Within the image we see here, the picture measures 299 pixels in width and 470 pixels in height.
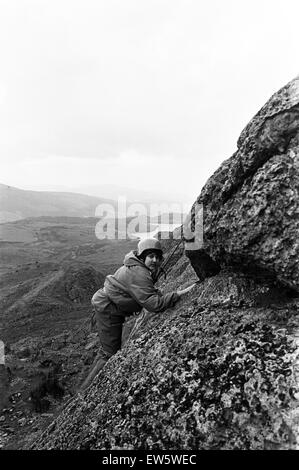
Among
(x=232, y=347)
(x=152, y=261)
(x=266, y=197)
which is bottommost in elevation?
(x=232, y=347)

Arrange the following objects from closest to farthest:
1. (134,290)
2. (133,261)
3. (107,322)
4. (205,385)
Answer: (205,385) < (134,290) < (133,261) < (107,322)

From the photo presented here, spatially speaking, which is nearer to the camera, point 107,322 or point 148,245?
point 148,245

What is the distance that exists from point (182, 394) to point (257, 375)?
1195 millimetres

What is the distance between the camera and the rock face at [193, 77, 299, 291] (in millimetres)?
6098

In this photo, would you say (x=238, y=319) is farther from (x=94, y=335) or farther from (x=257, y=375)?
(x=94, y=335)

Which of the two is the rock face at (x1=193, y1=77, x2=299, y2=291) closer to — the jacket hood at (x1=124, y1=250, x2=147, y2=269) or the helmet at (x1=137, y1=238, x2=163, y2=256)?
the helmet at (x1=137, y1=238, x2=163, y2=256)

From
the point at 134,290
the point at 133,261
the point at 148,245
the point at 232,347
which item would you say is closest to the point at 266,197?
the point at 232,347

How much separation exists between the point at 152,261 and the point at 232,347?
281cm

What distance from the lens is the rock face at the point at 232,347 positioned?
5.28 m

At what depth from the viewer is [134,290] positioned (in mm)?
7941

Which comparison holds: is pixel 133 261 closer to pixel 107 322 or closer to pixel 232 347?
pixel 107 322

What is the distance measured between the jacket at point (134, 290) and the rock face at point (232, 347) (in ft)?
1.68

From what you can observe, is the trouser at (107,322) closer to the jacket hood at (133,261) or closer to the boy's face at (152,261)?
the jacket hood at (133,261)

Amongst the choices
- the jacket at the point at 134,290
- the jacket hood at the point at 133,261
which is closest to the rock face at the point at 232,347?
the jacket at the point at 134,290
